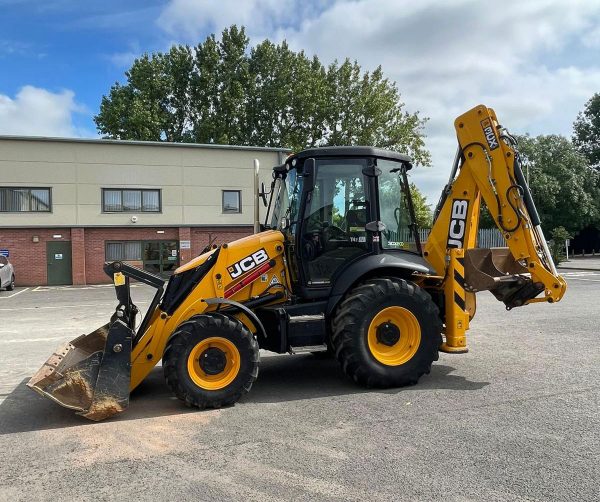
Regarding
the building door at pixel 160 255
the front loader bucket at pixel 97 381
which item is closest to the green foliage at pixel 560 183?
the building door at pixel 160 255

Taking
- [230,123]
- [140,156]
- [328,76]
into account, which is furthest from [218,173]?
[328,76]

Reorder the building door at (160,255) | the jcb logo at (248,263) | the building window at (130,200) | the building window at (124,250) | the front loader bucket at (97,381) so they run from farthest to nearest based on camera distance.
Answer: the building door at (160,255) < the building window at (124,250) < the building window at (130,200) < the jcb logo at (248,263) < the front loader bucket at (97,381)

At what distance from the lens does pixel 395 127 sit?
127 feet

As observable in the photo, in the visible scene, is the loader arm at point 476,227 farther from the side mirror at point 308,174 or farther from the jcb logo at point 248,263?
the jcb logo at point 248,263

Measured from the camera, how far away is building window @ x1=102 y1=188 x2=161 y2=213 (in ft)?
82.6

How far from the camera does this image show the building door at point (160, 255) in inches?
1017

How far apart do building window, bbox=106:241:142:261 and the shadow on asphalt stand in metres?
19.6

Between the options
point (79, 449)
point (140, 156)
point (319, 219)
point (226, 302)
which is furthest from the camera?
point (140, 156)

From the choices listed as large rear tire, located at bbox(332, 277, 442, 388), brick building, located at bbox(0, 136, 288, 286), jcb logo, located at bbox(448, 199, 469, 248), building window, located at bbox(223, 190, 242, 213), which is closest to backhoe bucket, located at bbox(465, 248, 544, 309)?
jcb logo, located at bbox(448, 199, 469, 248)

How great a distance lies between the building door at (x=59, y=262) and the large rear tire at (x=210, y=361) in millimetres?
21808

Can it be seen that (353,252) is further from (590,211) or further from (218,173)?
(590,211)

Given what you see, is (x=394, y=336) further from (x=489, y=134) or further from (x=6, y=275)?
(x=6, y=275)

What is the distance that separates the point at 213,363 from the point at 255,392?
2.73 ft

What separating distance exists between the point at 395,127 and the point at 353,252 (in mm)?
34224
